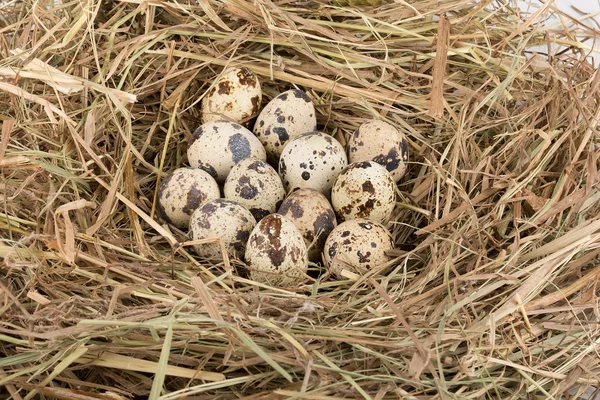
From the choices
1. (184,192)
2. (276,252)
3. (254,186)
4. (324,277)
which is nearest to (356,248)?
(324,277)

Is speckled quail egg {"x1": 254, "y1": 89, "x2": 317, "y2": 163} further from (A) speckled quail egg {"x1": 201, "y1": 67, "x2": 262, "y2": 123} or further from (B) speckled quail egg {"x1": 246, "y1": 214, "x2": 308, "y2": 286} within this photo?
(B) speckled quail egg {"x1": 246, "y1": 214, "x2": 308, "y2": 286}

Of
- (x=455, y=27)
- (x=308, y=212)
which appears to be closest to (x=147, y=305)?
(x=308, y=212)

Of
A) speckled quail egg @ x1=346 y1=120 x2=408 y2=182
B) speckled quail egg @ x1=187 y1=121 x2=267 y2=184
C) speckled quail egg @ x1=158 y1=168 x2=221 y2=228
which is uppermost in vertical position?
speckled quail egg @ x1=346 y1=120 x2=408 y2=182

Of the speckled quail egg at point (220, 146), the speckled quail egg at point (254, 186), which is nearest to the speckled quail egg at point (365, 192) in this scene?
the speckled quail egg at point (254, 186)

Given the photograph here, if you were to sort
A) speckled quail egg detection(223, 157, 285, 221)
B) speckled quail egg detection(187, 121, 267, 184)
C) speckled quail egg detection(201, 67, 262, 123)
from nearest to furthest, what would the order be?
1. speckled quail egg detection(223, 157, 285, 221)
2. speckled quail egg detection(187, 121, 267, 184)
3. speckled quail egg detection(201, 67, 262, 123)

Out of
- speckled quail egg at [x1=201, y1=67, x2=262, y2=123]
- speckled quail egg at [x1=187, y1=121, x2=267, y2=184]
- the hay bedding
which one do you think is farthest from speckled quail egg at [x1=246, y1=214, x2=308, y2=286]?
speckled quail egg at [x1=201, y1=67, x2=262, y2=123]

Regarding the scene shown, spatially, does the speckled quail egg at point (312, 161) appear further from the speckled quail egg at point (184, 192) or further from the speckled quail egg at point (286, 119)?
the speckled quail egg at point (184, 192)
